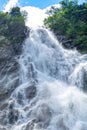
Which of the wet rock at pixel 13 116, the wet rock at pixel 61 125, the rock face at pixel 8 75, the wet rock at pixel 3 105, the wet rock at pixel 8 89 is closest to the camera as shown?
the wet rock at pixel 61 125

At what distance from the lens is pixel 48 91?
2364 centimetres

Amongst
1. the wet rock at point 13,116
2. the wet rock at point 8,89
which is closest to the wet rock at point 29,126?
the wet rock at point 13,116

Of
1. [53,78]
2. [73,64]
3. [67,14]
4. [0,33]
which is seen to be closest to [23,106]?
[53,78]

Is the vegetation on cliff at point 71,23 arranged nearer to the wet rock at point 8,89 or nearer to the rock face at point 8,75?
the rock face at point 8,75

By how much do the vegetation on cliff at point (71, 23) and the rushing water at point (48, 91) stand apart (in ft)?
4.79

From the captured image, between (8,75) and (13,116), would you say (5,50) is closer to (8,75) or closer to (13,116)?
(8,75)

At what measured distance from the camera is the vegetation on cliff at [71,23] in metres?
31.0

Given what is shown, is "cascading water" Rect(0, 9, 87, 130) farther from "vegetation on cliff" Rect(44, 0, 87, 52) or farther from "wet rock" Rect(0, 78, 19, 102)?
"vegetation on cliff" Rect(44, 0, 87, 52)

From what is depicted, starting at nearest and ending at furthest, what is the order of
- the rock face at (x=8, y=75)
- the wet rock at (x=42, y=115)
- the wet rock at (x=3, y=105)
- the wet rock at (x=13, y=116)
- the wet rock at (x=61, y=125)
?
the wet rock at (x=61, y=125) < the wet rock at (x=42, y=115) < the wet rock at (x=13, y=116) < the rock face at (x=8, y=75) < the wet rock at (x=3, y=105)

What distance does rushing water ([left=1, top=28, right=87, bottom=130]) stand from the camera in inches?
822

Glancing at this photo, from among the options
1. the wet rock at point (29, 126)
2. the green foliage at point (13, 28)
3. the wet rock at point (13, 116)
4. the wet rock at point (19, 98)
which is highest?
the green foliage at point (13, 28)

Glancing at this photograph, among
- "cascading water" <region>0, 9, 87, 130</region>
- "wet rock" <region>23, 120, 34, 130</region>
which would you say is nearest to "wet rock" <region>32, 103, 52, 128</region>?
"cascading water" <region>0, 9, 87, 130</region>

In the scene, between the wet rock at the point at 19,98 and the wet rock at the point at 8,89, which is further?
the wet rock at the point at 8,89

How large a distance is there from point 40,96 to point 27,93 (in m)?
0.99
